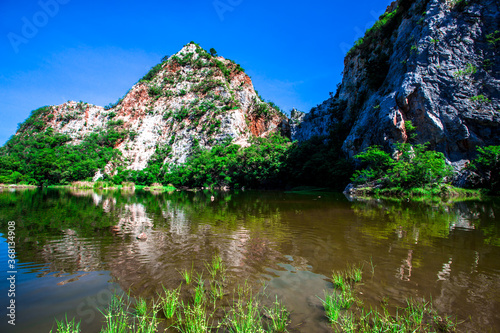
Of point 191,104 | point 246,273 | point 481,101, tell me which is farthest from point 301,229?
point 191,104

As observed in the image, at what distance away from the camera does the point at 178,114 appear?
272ft

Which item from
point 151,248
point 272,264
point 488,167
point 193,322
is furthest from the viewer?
point 488,167

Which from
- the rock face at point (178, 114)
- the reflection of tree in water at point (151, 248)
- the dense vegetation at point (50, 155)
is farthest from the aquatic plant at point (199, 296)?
the dense vegetation at point (50, 155)

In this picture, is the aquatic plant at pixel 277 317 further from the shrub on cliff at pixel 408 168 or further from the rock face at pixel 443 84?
the rock face at pixel 443 84

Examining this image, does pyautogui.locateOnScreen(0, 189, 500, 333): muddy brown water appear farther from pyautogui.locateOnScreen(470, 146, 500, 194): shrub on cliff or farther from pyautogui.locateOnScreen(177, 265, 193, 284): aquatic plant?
pyautogui.locateOnScreen(470, 146, 500, 194): shrub on cliff

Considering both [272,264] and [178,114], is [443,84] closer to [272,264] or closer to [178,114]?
[272,264]

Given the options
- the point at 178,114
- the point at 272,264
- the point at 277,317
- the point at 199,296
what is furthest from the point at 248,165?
the point at 277,317

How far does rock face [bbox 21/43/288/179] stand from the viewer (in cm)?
7612

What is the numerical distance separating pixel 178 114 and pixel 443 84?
72.6m

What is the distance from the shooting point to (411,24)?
36.3 metres

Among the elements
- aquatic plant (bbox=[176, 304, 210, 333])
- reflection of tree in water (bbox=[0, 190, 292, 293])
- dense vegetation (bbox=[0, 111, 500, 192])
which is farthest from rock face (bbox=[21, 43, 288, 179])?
aquatic plant (bbox=[176, 304, 210, 333])

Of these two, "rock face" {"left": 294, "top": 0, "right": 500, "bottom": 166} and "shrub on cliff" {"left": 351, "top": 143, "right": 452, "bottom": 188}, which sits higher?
"rock face" {"left": 294, "top": 0, "right": 500, "bottom": 166}

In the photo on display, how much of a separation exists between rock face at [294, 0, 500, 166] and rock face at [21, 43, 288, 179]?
43.1 meters

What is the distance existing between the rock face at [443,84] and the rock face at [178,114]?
43.1m
